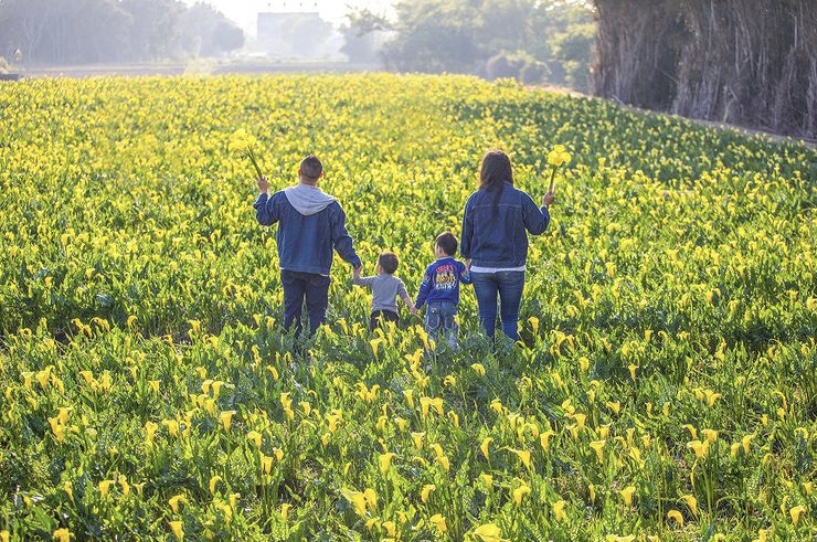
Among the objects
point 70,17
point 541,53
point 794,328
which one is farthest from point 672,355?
point 70,17

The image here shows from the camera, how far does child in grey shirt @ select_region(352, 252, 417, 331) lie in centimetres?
745

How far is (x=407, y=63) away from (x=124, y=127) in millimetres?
63718

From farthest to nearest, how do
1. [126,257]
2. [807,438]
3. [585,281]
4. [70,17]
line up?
[70,17] → [126,257] → [585,281] → [807,438]

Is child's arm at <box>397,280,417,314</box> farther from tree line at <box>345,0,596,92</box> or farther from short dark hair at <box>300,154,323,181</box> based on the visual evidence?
tree line at <box>345,0,596,92</box>

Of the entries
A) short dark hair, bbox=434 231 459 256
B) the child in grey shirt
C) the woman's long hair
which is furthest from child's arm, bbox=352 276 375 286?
the woman's long hair

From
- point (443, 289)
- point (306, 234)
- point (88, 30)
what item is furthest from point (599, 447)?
point (88, 30)

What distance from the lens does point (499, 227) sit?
6965 mm

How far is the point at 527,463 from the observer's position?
4887 mm

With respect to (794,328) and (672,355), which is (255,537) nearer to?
(672,355)

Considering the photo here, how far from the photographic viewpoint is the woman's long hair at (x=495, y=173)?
6957 mm

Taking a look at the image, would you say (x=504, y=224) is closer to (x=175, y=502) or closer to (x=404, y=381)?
(x=404, y=381)

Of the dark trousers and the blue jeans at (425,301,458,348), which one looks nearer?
the blue jeans at (425,301,458,348)

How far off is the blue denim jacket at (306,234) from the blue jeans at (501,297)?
879mm

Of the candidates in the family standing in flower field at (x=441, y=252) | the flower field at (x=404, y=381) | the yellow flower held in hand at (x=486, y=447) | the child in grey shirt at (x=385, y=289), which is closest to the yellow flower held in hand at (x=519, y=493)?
the flower field at (x=404, y=381)
